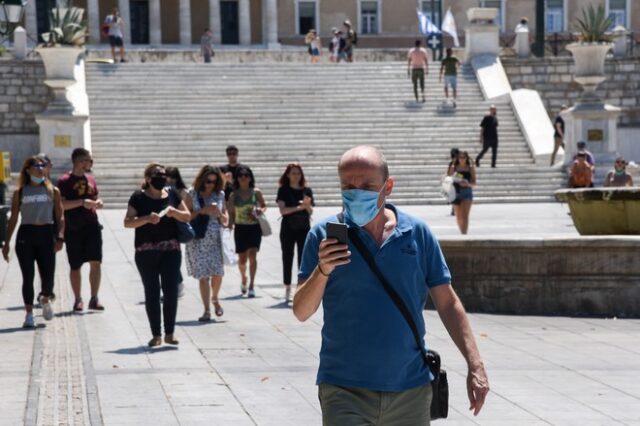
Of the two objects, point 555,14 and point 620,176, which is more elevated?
point 555,14

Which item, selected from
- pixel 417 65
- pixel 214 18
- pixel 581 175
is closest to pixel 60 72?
pixel 417 65

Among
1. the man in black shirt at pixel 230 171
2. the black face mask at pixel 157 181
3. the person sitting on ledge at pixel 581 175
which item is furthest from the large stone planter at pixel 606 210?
the person sitting on ledge at pixel 581 175

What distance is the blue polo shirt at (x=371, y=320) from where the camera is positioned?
17.0 ft

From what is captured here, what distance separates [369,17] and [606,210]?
55.4 meters

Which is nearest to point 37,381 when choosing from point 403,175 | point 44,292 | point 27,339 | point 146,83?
point 27,339

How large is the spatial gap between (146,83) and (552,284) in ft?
84.2

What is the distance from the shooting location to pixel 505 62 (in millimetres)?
41688

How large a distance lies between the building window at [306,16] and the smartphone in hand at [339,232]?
6437 cm

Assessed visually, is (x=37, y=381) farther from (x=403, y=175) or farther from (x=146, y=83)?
(x=146, y=83)

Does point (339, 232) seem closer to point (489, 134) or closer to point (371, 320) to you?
point (371, 320)

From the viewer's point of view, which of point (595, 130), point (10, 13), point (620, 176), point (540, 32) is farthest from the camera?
point (540, 32)

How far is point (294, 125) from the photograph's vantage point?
35406mm

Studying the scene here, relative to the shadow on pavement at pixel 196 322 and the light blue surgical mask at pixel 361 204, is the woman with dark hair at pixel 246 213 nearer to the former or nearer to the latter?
the shadow on pavement at pixel 196 322

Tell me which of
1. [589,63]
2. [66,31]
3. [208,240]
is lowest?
[208,240]
